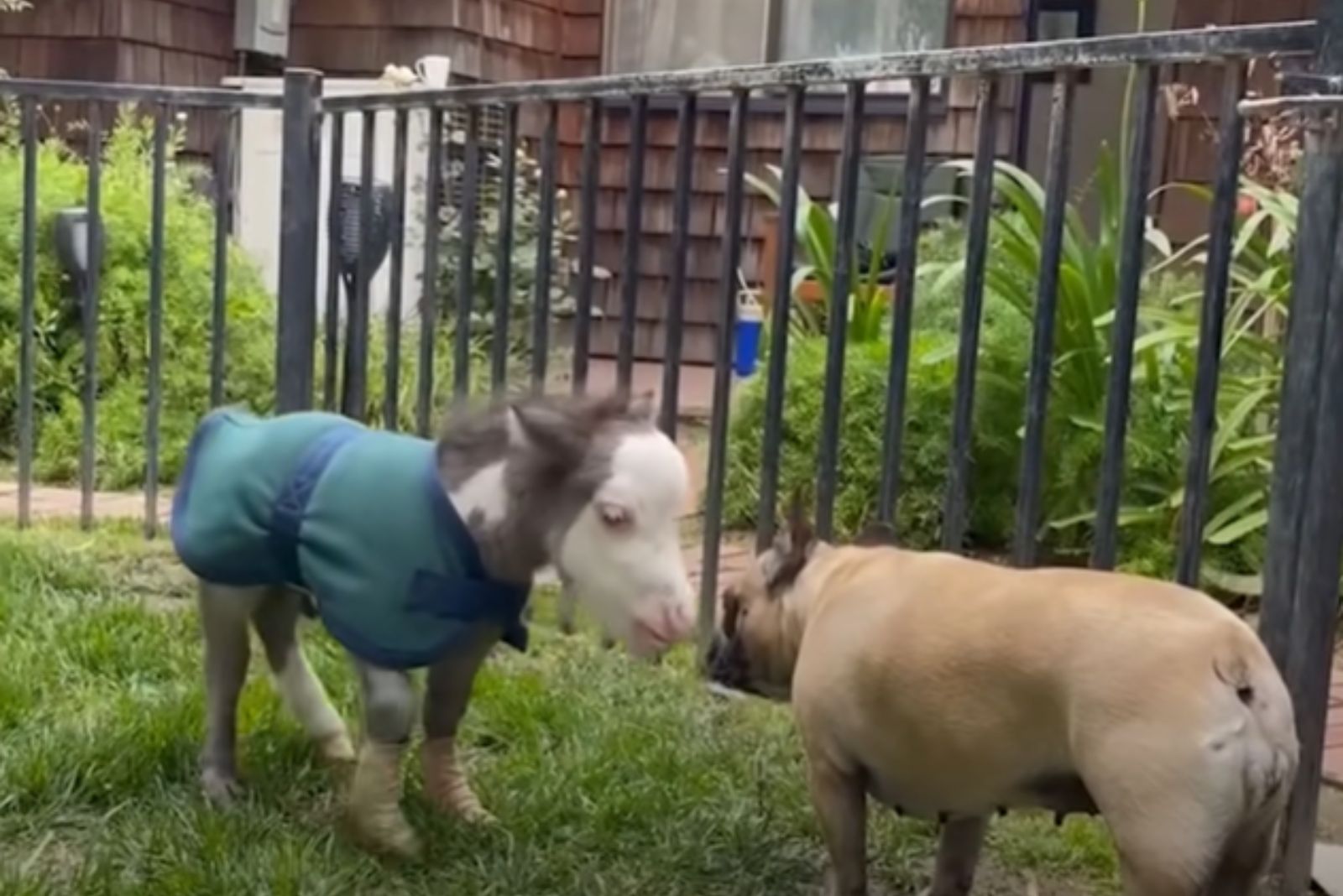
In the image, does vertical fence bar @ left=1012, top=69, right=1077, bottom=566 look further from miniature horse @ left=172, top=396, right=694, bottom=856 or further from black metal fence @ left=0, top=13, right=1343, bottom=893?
miniature horse @ left=172, top=396, right=694, bottom=856

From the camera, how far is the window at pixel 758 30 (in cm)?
950

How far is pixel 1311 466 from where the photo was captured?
268 centimetres

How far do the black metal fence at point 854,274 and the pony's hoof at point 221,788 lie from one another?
0.97 meters

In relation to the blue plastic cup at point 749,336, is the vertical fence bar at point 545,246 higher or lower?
higher

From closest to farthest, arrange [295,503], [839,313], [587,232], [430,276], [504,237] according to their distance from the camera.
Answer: [295,503], [839,313], [587,232], [504,237], [430,276]

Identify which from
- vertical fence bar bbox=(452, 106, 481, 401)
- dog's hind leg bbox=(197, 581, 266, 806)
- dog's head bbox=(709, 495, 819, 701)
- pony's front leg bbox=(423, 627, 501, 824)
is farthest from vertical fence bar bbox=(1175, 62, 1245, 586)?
vertical fence bar bbox=(452, 106, 481, 401)

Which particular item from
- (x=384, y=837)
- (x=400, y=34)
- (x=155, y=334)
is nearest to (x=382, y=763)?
(x=384, y=837)

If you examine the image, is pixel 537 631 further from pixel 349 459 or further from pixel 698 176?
pixel 698 176

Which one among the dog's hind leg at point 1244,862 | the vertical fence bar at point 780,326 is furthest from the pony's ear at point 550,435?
the vertical fence bar at point 780,326

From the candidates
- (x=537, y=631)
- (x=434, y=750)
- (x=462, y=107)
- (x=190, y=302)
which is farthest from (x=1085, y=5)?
(x=434, y=750)

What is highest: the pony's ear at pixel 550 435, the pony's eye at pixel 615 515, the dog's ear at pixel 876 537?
the pony's ear at pixel 550 435

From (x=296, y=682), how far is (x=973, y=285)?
130 centimetres

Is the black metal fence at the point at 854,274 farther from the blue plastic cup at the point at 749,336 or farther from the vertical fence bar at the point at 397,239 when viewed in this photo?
the blue plastic cup at the point at 749,336

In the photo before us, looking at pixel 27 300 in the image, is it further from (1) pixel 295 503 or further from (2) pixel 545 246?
(1) pixel 295 503
